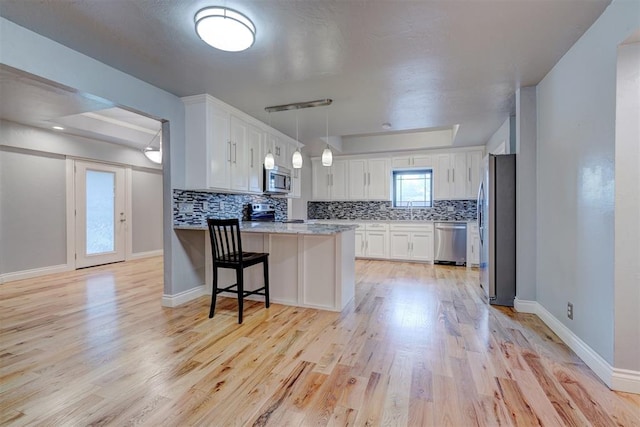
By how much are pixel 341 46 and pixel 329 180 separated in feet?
14.5

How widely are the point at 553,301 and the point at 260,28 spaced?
10.7 ft

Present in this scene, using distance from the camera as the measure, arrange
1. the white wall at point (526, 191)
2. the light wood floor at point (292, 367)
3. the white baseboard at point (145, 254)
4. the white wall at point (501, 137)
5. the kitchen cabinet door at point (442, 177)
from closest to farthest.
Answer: the light wood floor at point (292, 367), the white wall at point (526, 191), the white wall at point (501, 137), the kitchen cabinet door at point (442, 177), the white baseboard at point (145, 254)

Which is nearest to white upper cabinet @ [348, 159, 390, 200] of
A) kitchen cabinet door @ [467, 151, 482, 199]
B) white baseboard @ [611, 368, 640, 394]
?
kitchen cabinet door @ [467, 151, 482, 199]

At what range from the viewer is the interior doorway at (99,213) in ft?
16.5

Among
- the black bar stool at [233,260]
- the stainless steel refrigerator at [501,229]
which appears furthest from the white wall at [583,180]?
the black bar stool at [233,260]

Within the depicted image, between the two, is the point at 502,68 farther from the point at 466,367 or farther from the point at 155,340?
the point at 155,340

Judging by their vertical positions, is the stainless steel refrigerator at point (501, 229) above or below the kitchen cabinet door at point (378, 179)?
below

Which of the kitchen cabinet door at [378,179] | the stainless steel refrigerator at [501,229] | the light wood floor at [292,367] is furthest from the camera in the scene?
the kitchen cabinet door at [378,179]

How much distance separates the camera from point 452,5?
177cm

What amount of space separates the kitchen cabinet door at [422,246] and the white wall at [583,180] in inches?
106

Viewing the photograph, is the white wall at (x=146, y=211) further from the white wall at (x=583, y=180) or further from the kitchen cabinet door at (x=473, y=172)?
the white wall at (x=583, y=180)

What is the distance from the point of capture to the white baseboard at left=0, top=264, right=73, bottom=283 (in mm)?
4102

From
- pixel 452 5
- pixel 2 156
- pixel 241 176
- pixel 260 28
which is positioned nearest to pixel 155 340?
pixel 241 176

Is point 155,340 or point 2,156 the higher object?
point 2,156
